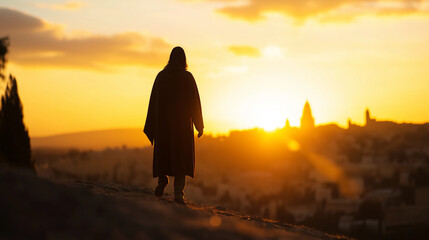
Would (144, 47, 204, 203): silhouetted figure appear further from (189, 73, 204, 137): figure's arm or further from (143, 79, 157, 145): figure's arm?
(143, 79, 157, 145): figure's arm

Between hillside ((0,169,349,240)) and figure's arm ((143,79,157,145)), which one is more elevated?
figure's arm ((143,79,157,145))

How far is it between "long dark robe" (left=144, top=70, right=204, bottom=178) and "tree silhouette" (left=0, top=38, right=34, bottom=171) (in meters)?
19.8

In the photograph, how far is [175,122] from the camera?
12336 millimetres

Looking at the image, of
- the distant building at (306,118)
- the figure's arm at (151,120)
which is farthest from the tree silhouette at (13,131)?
the distant building at (306,118)

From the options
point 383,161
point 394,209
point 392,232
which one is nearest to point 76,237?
point 392,232

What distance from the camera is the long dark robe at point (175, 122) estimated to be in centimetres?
1230

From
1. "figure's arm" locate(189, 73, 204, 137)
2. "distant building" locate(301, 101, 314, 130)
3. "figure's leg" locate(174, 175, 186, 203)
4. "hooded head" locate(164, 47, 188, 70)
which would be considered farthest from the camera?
"distant building" locate(301, 101, 314, 130)

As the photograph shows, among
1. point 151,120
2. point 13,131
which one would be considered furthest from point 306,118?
point 151,120

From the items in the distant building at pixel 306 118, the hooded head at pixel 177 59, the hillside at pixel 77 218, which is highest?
the distant building at pixel 306 118

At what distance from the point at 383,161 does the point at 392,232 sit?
73.5 meters

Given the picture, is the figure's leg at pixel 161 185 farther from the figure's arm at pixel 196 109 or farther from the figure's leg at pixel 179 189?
the figure's arm at pixel 196 109

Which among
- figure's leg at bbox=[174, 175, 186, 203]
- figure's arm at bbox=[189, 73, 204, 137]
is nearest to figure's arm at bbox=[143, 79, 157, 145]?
figure's arm at bbox=[189, 73, 204, 137]

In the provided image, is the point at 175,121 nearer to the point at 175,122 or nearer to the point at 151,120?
the point at 175,122

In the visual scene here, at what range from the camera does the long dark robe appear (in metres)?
12.3
